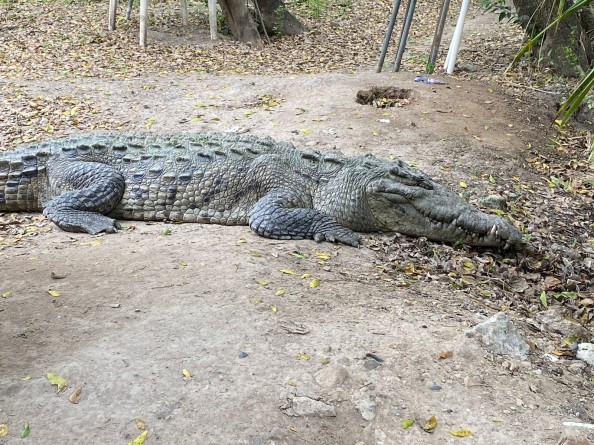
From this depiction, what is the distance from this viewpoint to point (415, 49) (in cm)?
1405

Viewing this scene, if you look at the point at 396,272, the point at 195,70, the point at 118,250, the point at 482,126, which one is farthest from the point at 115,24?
the point at 396,272

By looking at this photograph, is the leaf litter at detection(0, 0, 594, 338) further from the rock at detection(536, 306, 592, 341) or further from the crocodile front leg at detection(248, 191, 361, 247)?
the crocodile front leg at detection(248, 191, 361, 247)

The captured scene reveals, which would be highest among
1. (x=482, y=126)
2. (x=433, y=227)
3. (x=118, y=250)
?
(x=482, y=126)

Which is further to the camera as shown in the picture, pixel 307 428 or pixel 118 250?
pixel 118 250

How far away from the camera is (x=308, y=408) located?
118 inches

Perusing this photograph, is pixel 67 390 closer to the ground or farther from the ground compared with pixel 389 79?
closer to the ground

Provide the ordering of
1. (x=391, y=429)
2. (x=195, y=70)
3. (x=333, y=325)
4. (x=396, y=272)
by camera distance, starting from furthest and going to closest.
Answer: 1. (x=195, y=70)
2. (x=396, y=272)
3. (x=333, y=325)
4. (x=391, y=429)

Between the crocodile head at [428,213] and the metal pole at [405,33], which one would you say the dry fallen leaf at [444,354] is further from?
the metal pole at [405,33]

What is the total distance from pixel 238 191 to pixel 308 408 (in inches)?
128

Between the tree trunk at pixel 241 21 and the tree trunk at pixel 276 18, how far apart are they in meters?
0.76

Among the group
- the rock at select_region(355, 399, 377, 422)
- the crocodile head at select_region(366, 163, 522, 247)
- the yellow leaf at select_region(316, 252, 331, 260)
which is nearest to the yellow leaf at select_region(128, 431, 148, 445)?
the rock at select_region(355, 399, 377, 422)

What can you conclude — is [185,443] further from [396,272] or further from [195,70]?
[195,70]

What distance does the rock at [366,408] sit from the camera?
3.01 metres

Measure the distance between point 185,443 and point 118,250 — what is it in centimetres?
259
